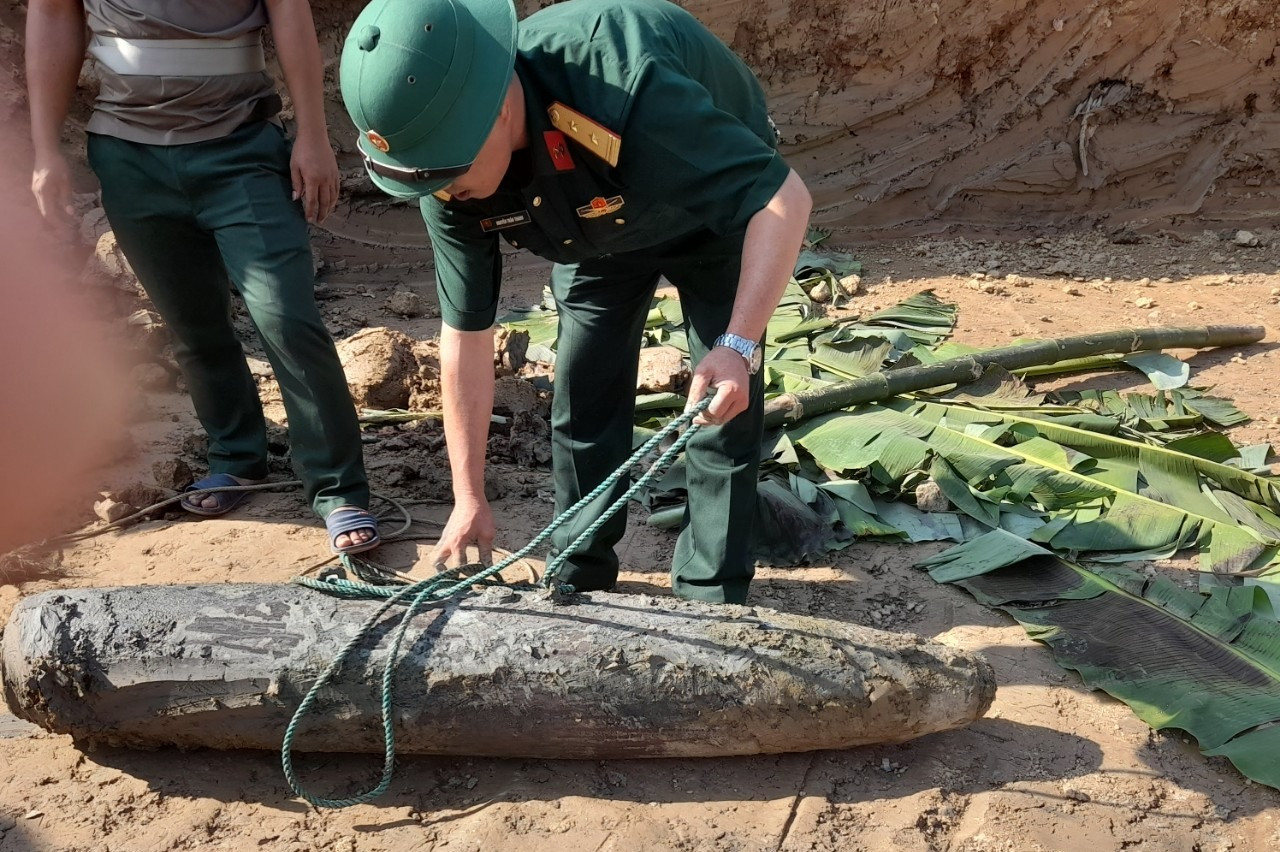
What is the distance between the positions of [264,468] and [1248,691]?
3.18 meters

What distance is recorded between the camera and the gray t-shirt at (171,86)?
3107 millimetres

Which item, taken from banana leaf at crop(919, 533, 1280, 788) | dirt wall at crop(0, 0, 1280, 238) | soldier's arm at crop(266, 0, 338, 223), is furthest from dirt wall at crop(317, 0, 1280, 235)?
banana leaf at crop(919, 533, 1280, 788)

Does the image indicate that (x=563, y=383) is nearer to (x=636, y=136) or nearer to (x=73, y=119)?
(x=636, y=136)

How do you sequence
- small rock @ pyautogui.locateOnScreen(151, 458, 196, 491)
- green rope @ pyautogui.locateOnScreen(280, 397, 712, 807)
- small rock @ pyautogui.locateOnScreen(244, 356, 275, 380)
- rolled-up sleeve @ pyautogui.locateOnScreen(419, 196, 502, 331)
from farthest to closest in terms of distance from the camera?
small rock @ pyautogui.locateOnScreen(244, 356, 275, 380)
small rock @ pyautogui.locateOnScreen(151, 458, 196, 491)
rolled-up sleeve @ pyautogui.locateOnScreen(419, 196, 502, 331)
green rope @ pyautogui.locateOnScreen(280, 397, 712, 807)

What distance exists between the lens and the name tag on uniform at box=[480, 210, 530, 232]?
2398mm

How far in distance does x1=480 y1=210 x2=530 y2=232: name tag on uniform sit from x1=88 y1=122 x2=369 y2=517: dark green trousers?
955 mm

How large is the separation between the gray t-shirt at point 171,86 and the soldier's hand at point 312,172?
186 mm

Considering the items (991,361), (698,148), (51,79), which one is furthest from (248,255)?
(991,361)

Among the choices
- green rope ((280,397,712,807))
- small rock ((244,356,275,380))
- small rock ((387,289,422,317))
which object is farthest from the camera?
small rock ((387,289,422,317))

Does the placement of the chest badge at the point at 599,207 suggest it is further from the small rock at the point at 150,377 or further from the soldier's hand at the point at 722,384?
the small rock at the point at 150,377

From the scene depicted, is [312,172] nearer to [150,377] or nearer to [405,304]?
[150,377]

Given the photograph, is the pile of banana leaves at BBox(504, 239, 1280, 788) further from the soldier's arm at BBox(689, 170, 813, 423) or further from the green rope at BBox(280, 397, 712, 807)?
the soldier's arm at BBox(689, 170, 813, 423)

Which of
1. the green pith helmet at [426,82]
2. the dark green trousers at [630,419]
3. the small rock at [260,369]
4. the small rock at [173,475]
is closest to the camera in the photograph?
the green pith helmet at [426,82]

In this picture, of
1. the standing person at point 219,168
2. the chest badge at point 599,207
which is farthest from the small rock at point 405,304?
the chest badge at point 599,207
